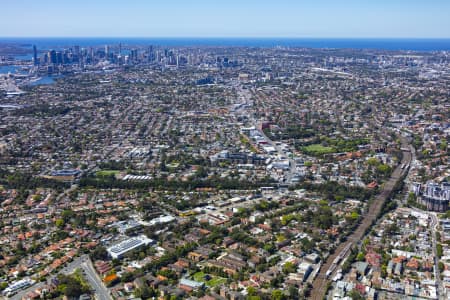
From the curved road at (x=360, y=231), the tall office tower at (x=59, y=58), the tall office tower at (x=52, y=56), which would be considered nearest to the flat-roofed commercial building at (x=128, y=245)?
the curved road at (x=360, y=231)

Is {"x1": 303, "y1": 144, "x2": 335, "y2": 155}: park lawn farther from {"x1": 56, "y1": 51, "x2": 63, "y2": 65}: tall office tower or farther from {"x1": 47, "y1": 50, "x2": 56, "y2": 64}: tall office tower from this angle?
{"x1": 56, "y1": 51, "x2": 63, "y2": 65}: tall office tower

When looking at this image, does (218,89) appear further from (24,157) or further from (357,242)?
(357,242)

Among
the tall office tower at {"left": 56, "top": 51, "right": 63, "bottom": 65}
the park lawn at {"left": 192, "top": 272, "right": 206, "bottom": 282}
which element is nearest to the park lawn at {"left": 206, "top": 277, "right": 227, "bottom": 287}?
the park lawn at {"left": 192, "top": 272, "right": 206, "bottom": 282}

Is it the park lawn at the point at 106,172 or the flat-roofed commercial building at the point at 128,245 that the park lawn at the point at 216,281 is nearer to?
the flat-roofed commercial building at the point at 128,245

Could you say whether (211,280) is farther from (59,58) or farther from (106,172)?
(59,58)

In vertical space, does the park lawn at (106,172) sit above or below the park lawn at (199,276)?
above

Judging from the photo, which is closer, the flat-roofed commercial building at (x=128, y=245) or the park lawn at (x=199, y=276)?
the park lawn at (x=199, y=276)

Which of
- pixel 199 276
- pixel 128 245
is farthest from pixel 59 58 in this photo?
pixel 199 276
